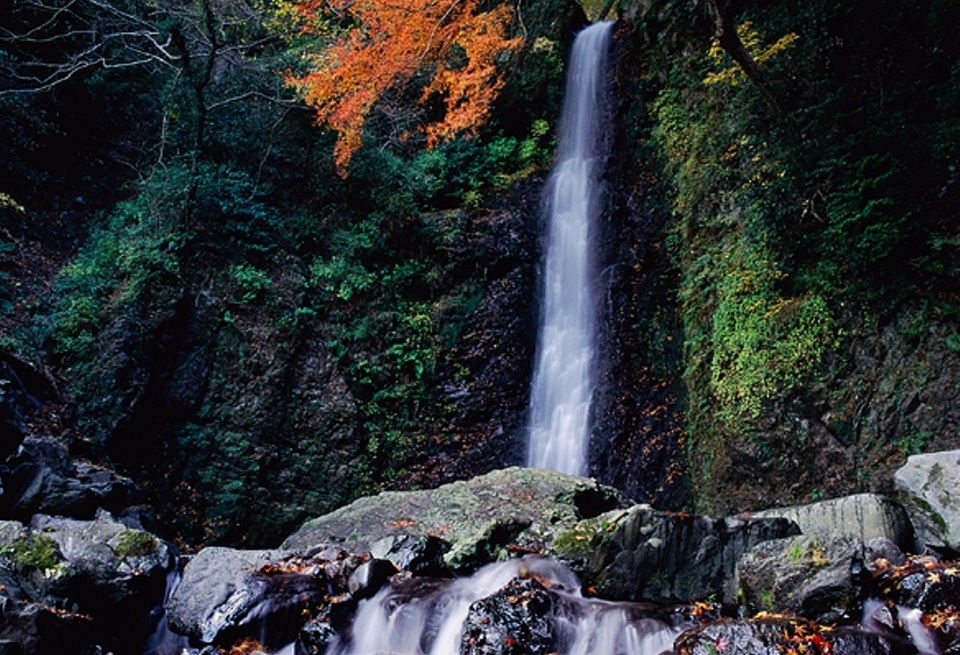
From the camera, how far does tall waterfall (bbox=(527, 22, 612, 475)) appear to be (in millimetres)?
10844

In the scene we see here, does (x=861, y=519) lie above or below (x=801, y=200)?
below

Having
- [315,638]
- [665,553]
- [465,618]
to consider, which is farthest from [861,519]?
[315,638]

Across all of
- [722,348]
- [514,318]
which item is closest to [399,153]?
[514,318]

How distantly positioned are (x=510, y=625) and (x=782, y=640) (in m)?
1.81

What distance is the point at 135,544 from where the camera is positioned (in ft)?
19.4

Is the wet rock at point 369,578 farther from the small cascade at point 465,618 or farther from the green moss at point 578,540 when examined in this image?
the green moss at point 578,540

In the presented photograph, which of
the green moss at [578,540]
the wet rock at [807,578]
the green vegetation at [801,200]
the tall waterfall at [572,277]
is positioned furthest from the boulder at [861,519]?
the tall waterfall at [572,277]

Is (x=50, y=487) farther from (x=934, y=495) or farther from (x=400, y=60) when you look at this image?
(x=400, y=60)

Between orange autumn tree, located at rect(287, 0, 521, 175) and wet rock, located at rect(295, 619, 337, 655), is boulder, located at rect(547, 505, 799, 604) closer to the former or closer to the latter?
wet rock, located at rect(295, 619, 337, 655)

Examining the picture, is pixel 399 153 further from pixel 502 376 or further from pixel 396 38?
pixel 502 376

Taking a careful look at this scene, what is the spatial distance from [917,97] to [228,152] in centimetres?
1207

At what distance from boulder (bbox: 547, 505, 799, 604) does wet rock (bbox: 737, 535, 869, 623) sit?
49cm

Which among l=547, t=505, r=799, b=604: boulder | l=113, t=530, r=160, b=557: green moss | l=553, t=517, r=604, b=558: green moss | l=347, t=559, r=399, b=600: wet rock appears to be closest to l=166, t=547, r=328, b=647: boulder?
l=347, t=559, r=399, b=600: wet rock

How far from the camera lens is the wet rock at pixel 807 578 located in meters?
4.42
